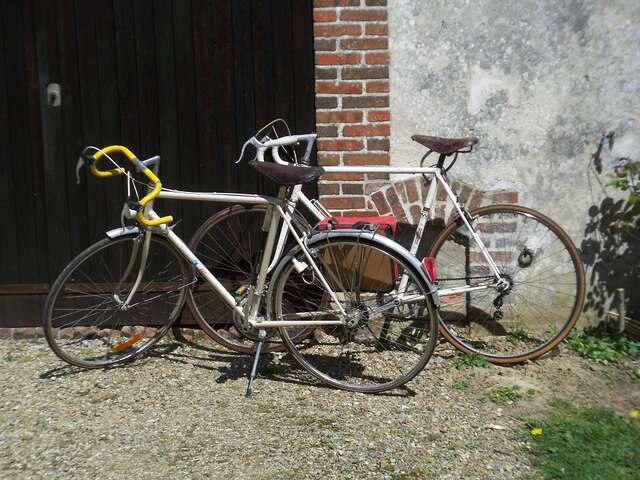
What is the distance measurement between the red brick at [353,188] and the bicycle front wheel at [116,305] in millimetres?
1105

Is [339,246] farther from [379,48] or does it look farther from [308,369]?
[379,48]

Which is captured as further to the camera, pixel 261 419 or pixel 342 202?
pixel 342 202

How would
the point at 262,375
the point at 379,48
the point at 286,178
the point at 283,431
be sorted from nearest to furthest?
the point at 283,431
the point at 286,178
the point at 262,375
the point at 379,48

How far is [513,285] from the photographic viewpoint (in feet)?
14.6

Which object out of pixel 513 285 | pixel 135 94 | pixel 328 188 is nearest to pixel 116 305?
pixel 135 94

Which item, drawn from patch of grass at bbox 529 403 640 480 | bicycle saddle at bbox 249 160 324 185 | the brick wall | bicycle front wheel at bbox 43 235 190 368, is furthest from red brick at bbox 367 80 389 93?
patch of grass at bbox 529 403 640 480

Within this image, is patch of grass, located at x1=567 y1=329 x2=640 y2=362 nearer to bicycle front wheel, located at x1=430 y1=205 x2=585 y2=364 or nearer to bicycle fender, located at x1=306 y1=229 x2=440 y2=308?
bicycle front wheel, located at x1=430 y1=205 x2=585 y2=364

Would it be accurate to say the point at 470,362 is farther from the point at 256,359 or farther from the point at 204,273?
the point at 204,273

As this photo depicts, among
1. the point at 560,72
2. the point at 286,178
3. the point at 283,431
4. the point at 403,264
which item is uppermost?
the point at 560,72

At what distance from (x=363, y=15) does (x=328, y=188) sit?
108cm

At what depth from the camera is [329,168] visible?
14.0 ft

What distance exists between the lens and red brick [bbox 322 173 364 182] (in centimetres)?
460

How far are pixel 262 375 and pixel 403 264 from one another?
1.10 m

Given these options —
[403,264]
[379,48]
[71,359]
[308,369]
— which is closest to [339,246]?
[403,264]
